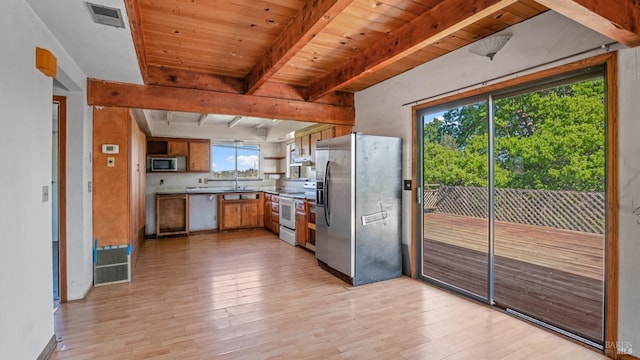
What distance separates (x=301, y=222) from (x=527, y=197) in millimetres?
3292

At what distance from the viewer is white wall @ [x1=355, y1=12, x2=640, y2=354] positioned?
6.58ft

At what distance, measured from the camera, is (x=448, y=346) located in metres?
2.26

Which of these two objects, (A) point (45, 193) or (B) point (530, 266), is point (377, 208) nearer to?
(B) point (530, 266)

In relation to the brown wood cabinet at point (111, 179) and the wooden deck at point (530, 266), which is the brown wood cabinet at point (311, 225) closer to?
the wooden deck at point (530, 266)

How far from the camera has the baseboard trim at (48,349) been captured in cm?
200

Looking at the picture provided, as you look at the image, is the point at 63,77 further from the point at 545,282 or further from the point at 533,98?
the point at 545,282

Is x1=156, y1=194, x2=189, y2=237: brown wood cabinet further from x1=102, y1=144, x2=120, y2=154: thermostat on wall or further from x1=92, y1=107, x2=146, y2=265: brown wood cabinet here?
x1=102, y1=144, x2=120, y2=154: thermostat on wall

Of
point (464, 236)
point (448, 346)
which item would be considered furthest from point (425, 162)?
point (448, 346)

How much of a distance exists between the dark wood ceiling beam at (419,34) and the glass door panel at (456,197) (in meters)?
1.00

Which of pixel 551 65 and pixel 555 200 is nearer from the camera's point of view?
pixel 551 65

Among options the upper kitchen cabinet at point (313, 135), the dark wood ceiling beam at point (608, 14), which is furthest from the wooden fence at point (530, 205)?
the upper kitchen cabinet at point (313, 135)

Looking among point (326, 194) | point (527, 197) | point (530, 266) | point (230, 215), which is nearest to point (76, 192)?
point (326, 194)

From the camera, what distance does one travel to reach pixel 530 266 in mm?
3625

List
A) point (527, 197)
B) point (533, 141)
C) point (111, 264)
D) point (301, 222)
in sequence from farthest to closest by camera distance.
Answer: point (301, 222)
point (111, 264)
point (527, 197)
point (533, 141)
